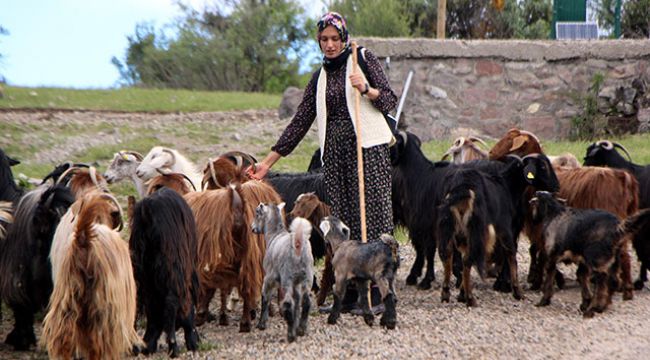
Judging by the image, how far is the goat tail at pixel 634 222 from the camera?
9195 millimetres

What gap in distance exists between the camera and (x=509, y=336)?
8.48 m

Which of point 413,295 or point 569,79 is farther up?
point 569,79

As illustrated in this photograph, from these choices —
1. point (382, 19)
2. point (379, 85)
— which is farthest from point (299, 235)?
point (382, 19)

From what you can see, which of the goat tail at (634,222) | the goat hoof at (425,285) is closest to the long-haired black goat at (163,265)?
the goat hoof at (425,285)

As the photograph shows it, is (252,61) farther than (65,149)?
Yes

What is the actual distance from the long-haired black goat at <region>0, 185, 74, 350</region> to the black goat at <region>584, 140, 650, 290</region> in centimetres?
532

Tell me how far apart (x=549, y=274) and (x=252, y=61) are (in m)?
27.0

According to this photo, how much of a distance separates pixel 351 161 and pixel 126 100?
1392 cm

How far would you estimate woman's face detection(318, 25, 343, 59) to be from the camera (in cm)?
857

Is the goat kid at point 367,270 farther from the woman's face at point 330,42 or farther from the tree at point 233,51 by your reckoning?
the tree at point 233,51

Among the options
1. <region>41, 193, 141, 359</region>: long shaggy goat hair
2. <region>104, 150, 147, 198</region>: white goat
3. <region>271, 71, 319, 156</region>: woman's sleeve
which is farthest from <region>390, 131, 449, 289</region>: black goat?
<region>41, 193, 141, 359</region>: long shaggy goat hair

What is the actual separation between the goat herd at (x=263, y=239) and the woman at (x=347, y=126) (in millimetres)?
364

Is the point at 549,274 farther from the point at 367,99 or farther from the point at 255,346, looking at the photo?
the point at 255,346

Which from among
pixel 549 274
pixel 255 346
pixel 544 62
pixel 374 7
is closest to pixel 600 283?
pixel 549 274
